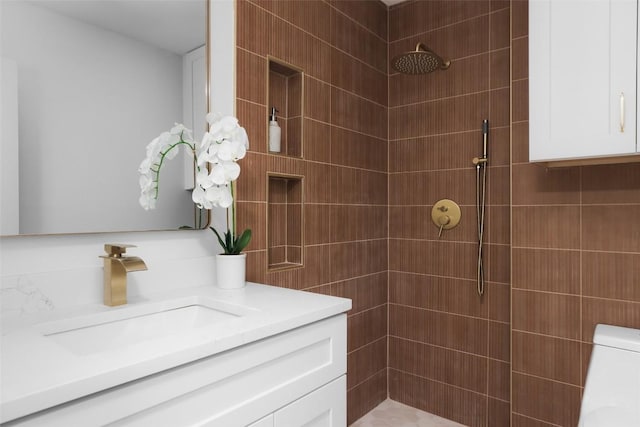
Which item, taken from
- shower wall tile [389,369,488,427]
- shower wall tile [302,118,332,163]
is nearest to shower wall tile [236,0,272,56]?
shower wall tile [302,118,332,163]

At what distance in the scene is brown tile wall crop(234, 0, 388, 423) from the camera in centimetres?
166

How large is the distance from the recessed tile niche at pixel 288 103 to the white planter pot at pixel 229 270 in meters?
0.67

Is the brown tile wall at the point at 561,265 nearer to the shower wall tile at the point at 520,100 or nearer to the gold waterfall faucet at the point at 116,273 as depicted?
the shower wall tile at the point at 520,100

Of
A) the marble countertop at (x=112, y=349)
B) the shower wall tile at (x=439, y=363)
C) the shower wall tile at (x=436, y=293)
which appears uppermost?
the marble countertop at (x=112, y=349)

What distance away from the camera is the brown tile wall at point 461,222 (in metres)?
2.13

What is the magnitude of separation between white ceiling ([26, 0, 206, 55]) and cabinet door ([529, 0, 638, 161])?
131 cm

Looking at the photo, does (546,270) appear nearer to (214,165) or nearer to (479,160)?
(479,160)

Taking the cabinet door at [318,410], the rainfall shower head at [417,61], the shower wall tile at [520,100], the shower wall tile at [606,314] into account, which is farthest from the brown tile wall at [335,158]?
the shower wall tile at [606,314]

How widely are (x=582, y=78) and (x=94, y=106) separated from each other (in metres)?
1.68

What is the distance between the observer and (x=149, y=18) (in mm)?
1373

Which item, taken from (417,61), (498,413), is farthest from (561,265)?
(417,61)

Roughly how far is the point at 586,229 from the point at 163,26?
6.09 ft

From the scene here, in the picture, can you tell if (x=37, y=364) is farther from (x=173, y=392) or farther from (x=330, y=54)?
(x=330, y=54)

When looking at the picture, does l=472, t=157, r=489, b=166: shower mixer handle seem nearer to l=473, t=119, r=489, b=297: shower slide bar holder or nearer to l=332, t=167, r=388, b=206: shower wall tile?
l=473, t=119, r=489, b=297: shower slide bar holder
